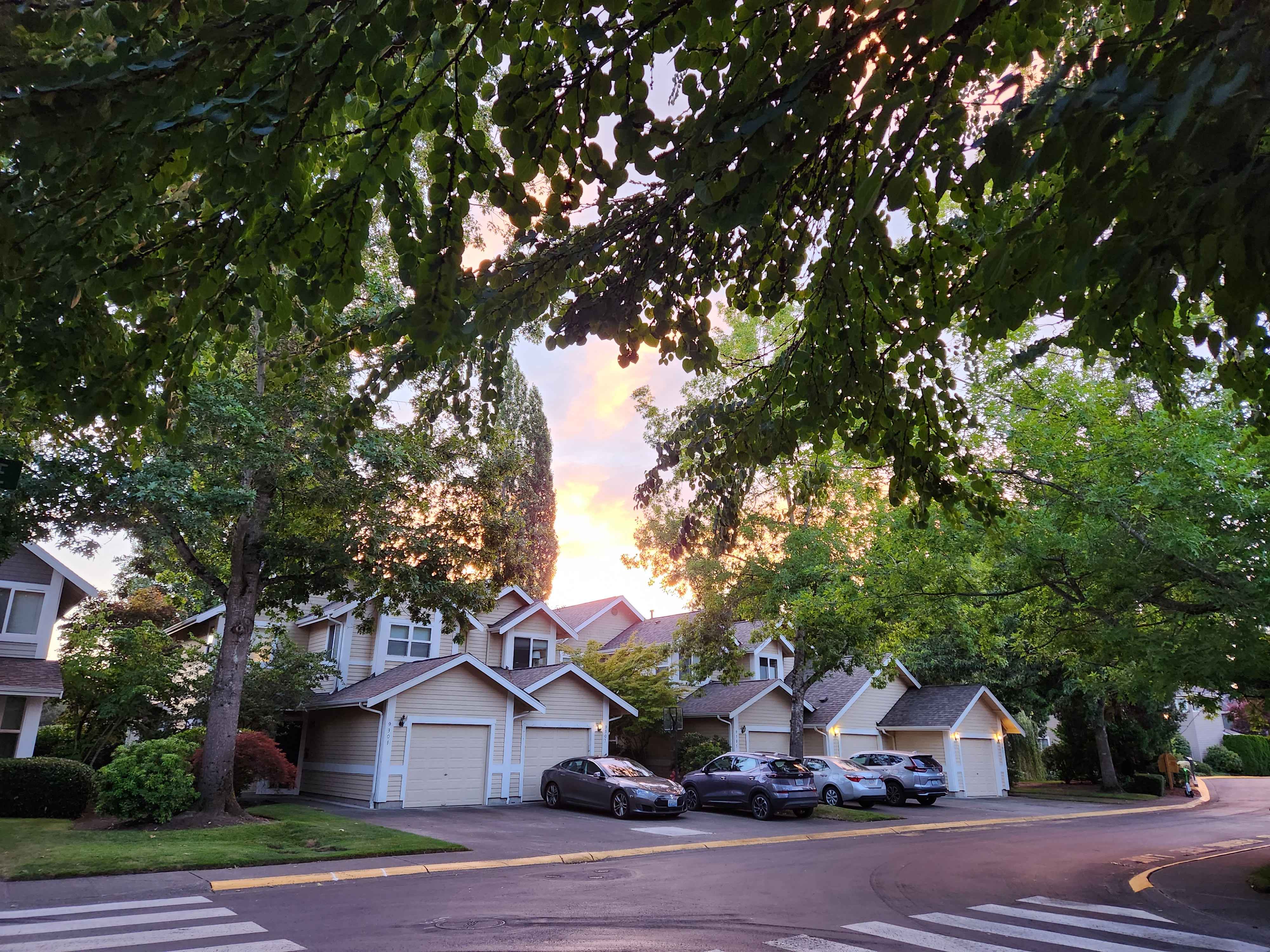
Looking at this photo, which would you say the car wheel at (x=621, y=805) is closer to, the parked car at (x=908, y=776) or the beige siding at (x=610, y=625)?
the parked car at (x=908, y=776)

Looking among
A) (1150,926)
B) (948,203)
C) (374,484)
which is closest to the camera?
(1150,926)

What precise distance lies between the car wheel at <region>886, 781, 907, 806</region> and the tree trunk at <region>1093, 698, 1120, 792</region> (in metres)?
10.7

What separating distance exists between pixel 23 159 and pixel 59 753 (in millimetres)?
23591

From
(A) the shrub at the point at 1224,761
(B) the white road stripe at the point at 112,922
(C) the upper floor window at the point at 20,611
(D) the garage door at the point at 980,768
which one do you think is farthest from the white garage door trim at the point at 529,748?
(A) the shrub at the point at 1224,761

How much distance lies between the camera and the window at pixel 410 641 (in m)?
25.9

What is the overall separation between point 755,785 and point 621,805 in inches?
150

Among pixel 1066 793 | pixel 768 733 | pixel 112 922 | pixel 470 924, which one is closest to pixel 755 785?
pixel 768 733

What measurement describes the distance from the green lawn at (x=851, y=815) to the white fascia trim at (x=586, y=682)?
6680 millimetres

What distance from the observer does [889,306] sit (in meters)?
5.62

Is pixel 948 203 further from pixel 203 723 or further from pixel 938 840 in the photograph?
pixel 203 723

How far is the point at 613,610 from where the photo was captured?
36.2 m

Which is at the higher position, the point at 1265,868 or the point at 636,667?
the point at 636,667

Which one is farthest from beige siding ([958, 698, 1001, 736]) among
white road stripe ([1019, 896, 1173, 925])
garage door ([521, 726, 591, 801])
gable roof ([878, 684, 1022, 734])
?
white road stripe ([1019, 896, 1173, 925])

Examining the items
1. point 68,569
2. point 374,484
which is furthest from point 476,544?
point 68,569
